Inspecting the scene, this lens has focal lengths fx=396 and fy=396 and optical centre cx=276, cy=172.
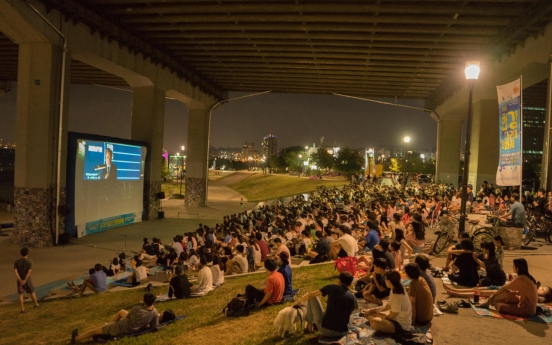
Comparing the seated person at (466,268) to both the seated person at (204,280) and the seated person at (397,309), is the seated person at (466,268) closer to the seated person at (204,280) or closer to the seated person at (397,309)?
the seated person at (397,309)

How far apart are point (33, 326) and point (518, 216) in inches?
503

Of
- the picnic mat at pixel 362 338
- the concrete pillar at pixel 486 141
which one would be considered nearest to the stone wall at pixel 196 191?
the concrete pillar at pixel 486 141

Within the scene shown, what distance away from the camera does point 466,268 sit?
792 cm

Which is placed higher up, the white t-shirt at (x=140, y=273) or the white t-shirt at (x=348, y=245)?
the white t-shirt at (x=348, y=245)

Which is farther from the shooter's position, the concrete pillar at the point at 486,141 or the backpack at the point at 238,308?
the concrete pillar at the point at 486,141

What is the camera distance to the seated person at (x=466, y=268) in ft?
25.9

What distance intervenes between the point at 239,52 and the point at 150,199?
1129 cm

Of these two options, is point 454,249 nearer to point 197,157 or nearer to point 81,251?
point 81,251

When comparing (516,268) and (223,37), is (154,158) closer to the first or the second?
(223,37)

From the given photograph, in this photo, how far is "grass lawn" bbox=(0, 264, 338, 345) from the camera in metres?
6.70

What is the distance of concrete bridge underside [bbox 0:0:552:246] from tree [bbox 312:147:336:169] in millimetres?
64228

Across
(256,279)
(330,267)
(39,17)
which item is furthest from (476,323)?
(39,17)

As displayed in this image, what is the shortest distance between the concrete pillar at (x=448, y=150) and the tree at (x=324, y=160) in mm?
56764

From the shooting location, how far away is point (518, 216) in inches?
446
